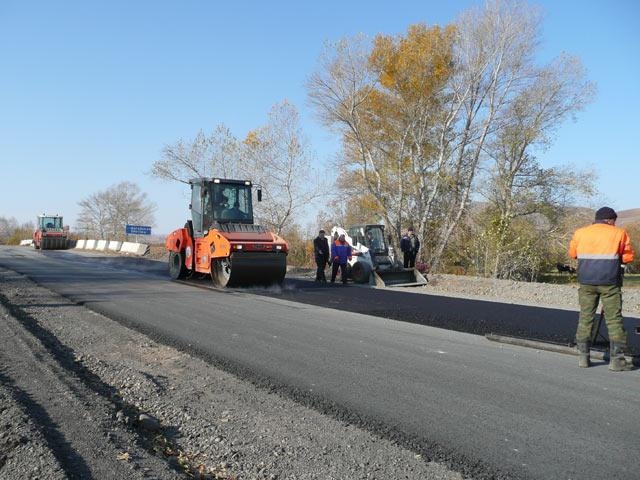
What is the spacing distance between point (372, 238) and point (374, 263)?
43.6 inches

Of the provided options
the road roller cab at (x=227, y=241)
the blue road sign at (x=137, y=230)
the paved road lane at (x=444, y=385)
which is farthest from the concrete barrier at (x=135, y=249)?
the paved road lane at (x=444, y=385)

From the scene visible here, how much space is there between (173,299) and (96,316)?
8.41 ft

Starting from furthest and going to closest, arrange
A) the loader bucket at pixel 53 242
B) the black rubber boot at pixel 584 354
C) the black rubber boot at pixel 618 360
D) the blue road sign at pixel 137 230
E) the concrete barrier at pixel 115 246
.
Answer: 1. the loader bucket at pixel 53 242
2. the blue road sign at pixel 137 230
3. the concrete barrier at pixel 115 246
4. the black rubber boot at pixel 584 354
5. the black rubber boot at pixel 618 360

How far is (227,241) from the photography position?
1385cm

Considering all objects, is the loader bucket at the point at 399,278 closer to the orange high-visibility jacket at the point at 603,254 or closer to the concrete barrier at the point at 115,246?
the orange high-visibility jacket at the point at 603,254

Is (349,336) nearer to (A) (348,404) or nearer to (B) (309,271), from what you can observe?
(A) (348,404)

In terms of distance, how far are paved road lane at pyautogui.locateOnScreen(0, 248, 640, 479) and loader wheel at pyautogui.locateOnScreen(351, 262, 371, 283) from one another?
28.2ft

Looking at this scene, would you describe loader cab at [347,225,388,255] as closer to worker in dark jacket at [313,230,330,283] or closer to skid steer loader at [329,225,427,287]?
skid steer loader at [329,225,427,287]

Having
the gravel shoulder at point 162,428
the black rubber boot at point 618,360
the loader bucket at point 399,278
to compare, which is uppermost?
the loader bucket at point 399,278

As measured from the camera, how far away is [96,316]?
30.8ft

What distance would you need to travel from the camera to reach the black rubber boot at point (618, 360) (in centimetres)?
583

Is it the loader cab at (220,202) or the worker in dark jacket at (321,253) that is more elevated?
the loader cab at (220,202)

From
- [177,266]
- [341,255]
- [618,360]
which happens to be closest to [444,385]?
[618,360]

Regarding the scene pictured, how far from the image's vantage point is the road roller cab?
14.1m
